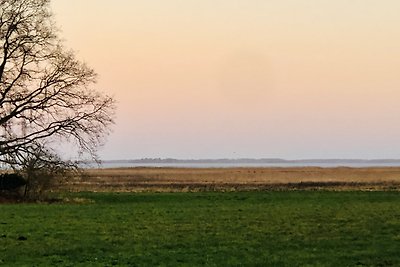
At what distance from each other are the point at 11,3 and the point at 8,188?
43.0 ft

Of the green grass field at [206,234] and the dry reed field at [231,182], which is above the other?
the dry reed field at [231,182]

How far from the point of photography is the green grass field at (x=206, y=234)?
57.4 feet

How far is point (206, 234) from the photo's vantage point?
22922mm

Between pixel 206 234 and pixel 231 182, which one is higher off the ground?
pixel 231 182

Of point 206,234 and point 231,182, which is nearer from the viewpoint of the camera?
point 206,234

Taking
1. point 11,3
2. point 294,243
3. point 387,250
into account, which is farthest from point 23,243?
point 11,3

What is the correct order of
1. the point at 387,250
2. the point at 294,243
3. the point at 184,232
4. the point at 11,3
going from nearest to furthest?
the point at 387,250, the point at 294,243, the point at 184,232, the point at 11,3

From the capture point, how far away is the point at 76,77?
42.9 metres

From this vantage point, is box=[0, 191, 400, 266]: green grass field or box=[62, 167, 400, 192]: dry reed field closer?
box=[0, 191, 400, 266]: green grass field

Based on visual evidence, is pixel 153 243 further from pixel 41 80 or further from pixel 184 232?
pixel 41 80

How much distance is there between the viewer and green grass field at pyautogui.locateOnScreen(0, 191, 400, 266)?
17484 millimetres

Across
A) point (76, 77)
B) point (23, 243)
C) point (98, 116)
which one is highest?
point (76, 77)

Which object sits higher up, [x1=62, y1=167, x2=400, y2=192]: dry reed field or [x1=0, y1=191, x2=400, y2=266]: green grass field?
[x1=62, y1=167, x2=400, y2=192]: dry reed field

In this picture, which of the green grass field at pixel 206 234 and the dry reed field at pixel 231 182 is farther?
the dry reed field at pixel 231 182
